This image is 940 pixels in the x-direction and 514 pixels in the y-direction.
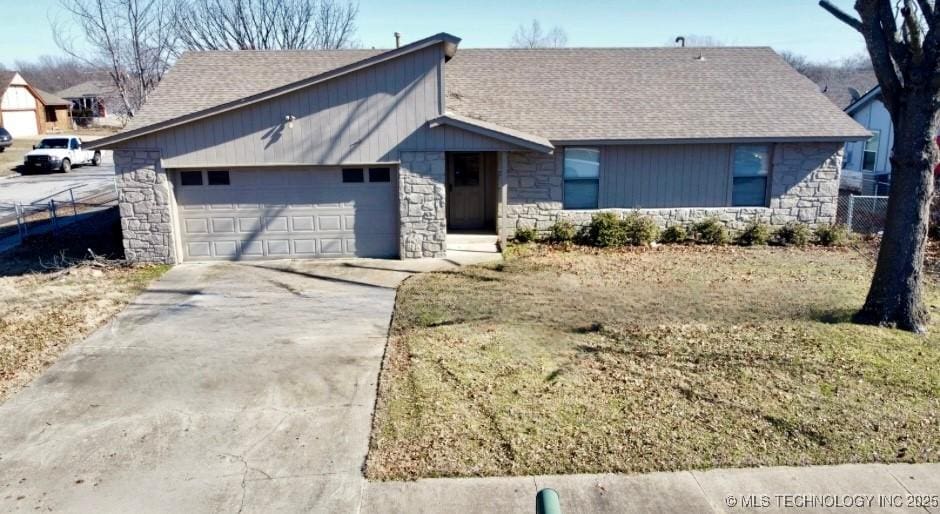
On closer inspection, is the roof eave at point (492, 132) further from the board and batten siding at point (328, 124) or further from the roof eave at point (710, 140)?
the roof eave at point (710, 140)

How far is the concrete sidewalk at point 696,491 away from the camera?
5.27m

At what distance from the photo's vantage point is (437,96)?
13055 millimetres

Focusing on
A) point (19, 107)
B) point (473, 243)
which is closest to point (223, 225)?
point (473, 243)

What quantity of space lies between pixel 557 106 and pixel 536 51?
11.1 ft

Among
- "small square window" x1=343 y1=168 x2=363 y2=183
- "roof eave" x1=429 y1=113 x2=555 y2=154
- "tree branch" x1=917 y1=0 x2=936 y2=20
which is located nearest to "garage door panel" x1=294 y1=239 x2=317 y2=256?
"small square window" x1=343 y1=168 x2=363 y2=183

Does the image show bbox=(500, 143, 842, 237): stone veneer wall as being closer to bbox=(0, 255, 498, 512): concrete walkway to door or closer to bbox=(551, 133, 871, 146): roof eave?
bbox=(551, 133, 871, 146): roof eave

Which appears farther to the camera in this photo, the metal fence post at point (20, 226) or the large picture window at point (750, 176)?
the metal fence post at point (20, 226)

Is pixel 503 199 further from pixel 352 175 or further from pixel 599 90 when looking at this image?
pixel 599 90

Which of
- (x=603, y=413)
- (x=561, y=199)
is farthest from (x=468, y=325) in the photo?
(x=561, y=199)

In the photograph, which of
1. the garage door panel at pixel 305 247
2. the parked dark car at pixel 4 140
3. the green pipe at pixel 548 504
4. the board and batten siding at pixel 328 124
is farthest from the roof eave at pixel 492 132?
the parked dark car at pixel 4 140

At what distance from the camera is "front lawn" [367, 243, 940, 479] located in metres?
6.03

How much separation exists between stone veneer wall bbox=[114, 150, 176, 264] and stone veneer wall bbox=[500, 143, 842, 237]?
6798mm

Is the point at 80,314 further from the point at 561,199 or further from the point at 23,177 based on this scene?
the point at 23,177

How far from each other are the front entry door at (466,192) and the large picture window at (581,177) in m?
2.14
